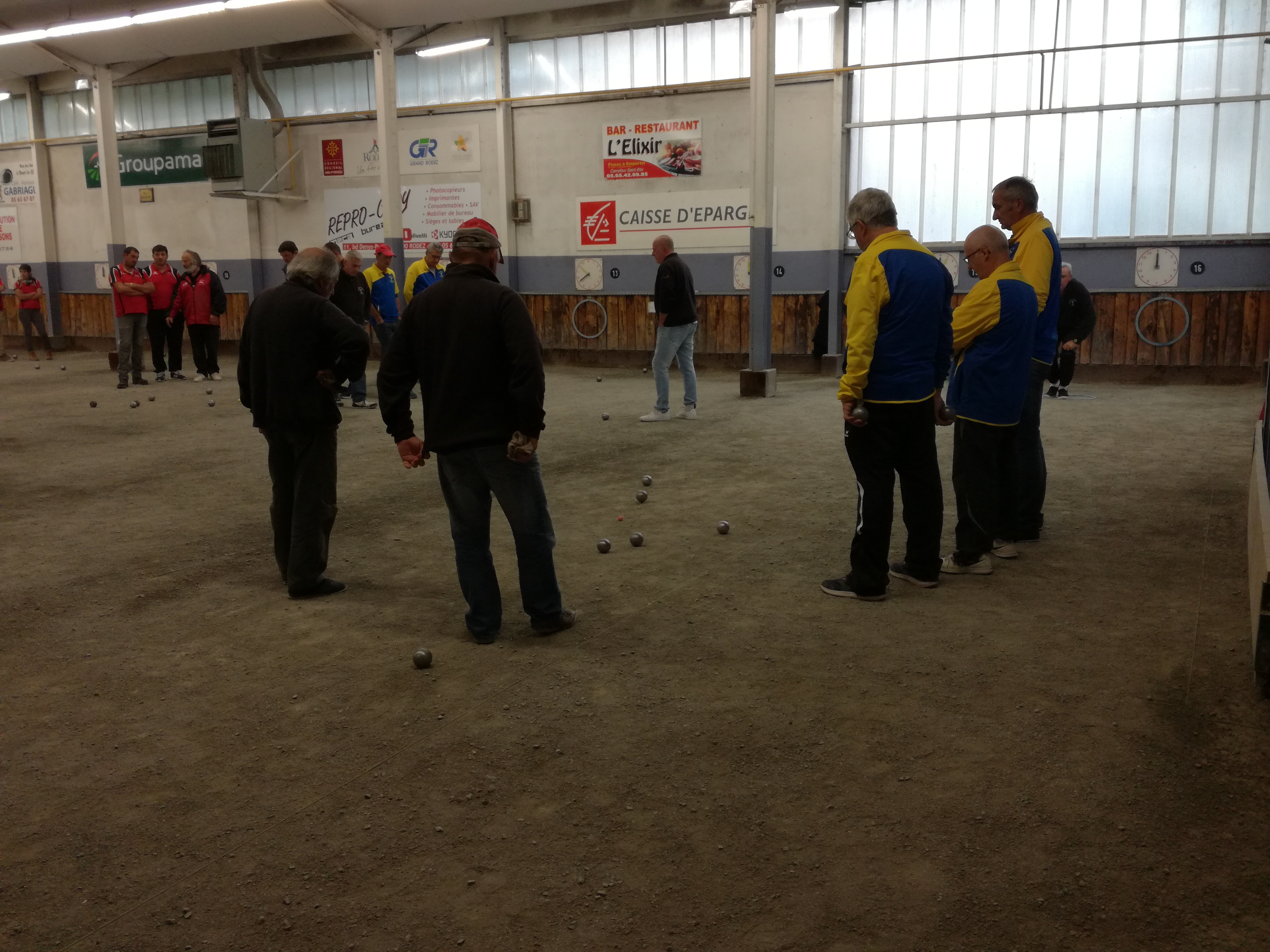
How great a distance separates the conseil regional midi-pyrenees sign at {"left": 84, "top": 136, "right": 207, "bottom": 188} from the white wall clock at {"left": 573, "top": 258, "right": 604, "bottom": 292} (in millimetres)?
7588

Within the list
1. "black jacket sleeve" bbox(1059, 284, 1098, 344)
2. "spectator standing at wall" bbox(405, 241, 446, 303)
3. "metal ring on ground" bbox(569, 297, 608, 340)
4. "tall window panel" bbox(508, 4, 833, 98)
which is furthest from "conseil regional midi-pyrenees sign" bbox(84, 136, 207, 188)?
"black jacket sleeve" bbox(1059, 284, 1098, 344)

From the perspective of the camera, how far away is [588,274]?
16.8 meters

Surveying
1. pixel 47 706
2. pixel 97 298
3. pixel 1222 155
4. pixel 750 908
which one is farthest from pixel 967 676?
pixel 97 298

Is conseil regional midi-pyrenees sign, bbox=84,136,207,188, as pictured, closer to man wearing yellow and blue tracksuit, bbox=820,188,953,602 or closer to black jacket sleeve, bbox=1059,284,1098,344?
black jacket sleeve, bbox=1059,284,1098,344

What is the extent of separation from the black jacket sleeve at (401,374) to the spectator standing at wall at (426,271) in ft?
22.8

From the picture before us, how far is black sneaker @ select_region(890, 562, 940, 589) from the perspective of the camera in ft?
16.1

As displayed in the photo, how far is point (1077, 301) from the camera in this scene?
31.3 feet

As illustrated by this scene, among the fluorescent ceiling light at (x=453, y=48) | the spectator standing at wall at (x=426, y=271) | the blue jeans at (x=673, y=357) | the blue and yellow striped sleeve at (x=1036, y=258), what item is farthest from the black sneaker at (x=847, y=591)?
the fluorescent ceiling light at (x=453, y=48)

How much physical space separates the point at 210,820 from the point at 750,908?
154 centimetres

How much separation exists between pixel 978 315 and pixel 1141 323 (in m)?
10.5

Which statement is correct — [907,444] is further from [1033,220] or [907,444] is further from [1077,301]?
[1077,301]

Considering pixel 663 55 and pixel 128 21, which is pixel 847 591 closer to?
pixel 663 55

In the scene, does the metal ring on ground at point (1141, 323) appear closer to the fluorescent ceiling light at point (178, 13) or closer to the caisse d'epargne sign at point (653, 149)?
the caisse d'epargne sign at point (653, 149)

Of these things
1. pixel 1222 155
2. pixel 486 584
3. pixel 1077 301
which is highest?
pixel 1222 155
